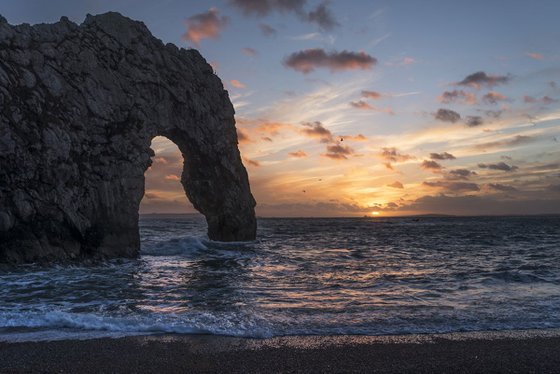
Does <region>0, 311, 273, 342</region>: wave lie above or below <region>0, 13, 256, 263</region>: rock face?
below

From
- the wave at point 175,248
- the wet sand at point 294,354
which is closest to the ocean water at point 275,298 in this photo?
the wet sand at point 294,354

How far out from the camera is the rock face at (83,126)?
24312mm

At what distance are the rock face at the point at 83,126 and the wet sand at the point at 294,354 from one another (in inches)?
688

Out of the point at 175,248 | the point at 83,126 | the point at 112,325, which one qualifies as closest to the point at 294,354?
the point at 112,325

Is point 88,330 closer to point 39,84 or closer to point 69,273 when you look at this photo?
point 69,273

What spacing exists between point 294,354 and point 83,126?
24.6 m

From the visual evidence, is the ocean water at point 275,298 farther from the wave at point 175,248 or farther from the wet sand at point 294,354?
the wave at point 175,248

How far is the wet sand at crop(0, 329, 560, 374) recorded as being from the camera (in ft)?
26.1

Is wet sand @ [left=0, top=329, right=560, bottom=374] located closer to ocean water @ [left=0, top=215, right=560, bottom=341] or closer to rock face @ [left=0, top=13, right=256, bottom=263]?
ocean water @ [left=0, top=215, right=560, bottom=341]

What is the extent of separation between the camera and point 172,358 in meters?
8.59

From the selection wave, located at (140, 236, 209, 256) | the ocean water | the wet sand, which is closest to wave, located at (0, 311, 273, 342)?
the ocean water

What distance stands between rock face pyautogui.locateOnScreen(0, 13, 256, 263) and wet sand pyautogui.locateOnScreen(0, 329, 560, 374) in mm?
17480

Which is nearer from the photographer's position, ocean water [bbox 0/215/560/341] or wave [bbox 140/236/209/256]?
ocean water [bbox 0/215/560/341]

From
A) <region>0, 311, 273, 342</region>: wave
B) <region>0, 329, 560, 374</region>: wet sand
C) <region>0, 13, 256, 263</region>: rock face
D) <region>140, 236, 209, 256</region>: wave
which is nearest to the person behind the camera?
<region>0, 329, 560, 374</region>: wet sand
